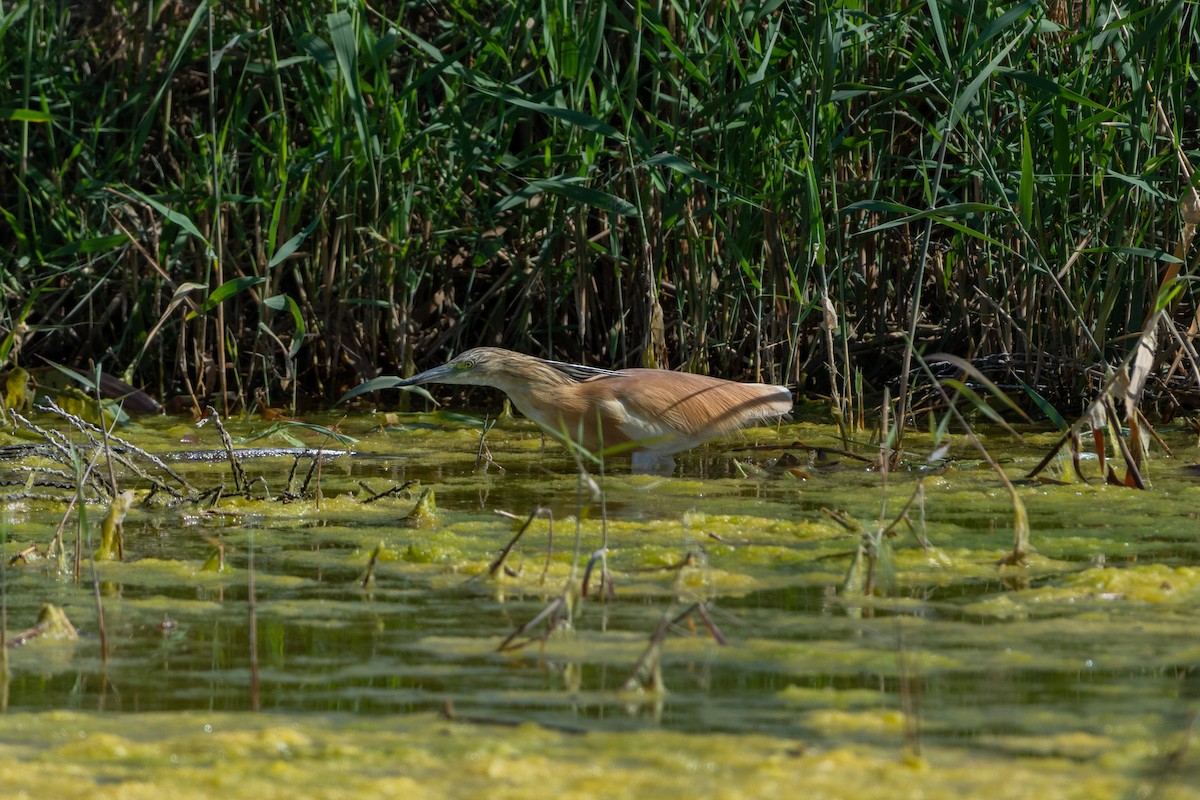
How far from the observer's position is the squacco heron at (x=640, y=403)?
6.20 metres

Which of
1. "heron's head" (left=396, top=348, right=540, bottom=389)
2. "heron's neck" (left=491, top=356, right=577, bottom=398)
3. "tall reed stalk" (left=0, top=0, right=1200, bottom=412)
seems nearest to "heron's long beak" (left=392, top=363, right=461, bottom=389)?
"heron's head" (left=396, top=348, right=540, bottom=389)

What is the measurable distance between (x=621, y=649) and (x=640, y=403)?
3.08 meters

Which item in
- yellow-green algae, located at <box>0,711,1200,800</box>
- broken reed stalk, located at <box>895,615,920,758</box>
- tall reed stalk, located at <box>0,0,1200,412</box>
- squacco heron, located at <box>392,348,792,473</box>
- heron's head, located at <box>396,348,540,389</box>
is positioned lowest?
yellow-green algae, located at <box>0,711,1200,800</box>

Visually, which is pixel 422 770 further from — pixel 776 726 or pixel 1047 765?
pixel 1047 765

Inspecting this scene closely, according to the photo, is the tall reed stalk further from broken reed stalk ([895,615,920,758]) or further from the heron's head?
broken reed stalk ([895,615,920,758])

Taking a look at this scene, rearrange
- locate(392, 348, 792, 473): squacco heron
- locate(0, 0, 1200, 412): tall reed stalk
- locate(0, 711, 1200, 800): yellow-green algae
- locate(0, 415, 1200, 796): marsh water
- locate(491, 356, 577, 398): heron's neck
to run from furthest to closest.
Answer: locate(491, 356, 577, 398): heron's neck → locate(0, 0, 1200, 412): tall reed stalk → locate(392, 348, 792, 473): squacco heron → locate(0, 415, 1200, 796): marsh water → locate(0, 711, 1200, 800): yellow-green algae

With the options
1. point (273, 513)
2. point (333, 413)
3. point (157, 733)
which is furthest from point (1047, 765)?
point (333, 413)

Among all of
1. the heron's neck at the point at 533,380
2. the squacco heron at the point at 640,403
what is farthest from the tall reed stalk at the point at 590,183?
the heron's neck at the point at 533,380

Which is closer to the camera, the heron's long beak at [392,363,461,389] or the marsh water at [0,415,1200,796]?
the marsh water at [0,415,1200,796]

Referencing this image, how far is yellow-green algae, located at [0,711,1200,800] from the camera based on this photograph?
2.37 meters

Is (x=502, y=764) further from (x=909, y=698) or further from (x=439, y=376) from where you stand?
(x=439, y=376)

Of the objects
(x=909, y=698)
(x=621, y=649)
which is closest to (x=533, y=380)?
(x=621, y=649)

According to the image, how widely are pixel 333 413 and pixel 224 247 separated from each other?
1021 millimetres

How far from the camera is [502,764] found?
8.11 ft
